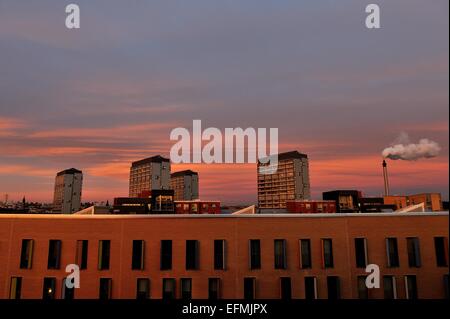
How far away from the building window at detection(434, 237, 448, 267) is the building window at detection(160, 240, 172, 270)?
19808 millimetres

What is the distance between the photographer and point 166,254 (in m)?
27.5

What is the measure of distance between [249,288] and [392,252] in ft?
36.4

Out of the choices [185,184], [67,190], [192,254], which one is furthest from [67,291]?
[185,184]

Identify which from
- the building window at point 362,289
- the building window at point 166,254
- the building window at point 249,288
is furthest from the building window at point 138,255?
the building window at point 362,289

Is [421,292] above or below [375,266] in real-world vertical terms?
below

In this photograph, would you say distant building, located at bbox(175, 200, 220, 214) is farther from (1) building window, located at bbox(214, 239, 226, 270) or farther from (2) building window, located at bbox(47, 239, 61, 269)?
(2) building window, located at bbox(47, 239, 61, 269)

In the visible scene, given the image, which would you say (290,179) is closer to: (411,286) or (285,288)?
(411,286)

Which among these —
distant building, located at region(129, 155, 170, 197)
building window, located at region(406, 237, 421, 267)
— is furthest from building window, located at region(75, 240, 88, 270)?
distant building, located at region(129, 155, 170, 197)

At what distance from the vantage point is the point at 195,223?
2770cm

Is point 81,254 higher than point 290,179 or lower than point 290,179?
lower

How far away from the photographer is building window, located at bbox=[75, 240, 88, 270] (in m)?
27.0
